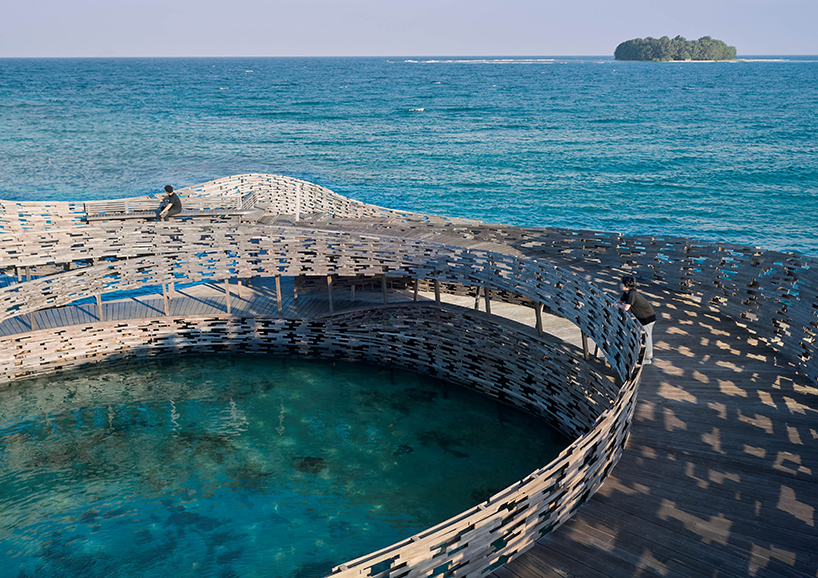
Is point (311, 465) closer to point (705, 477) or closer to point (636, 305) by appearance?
point (636, 305)

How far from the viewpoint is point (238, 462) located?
56.1 feet

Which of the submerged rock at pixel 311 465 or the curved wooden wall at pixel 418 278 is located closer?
the curved wooden wall at pixel 418 278

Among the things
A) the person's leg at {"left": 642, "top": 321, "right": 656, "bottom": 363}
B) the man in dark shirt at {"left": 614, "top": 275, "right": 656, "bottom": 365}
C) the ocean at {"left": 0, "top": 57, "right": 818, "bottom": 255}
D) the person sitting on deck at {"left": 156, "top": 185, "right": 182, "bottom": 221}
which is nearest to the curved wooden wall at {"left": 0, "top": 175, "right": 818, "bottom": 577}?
the man in dark shirt at {"left": 614, "top": 275, "right": 656, "bottom": 365}

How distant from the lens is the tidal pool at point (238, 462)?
46.7 feet

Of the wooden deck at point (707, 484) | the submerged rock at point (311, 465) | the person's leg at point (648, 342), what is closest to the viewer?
the wooden deck at point (707, 484)

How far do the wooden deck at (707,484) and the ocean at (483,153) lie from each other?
30.7 m

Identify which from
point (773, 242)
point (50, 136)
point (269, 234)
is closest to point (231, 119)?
point (50, 136)

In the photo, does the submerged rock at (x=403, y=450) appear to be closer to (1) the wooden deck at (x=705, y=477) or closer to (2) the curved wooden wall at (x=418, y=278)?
(2) the curved wooden wall at (x=418, y=278)

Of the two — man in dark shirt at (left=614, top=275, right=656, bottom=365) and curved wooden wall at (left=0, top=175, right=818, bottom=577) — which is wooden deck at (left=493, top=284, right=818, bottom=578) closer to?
man in dark shirt at (left=614, top=275, right=656, bottom=365)

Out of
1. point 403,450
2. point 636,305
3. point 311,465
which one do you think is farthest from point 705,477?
point 311,465

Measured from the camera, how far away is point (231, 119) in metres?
92.8

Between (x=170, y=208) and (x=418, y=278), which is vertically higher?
(x=170, y=208)

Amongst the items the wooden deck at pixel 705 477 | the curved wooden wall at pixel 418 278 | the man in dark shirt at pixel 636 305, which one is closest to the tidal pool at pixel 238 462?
the curved wooden wall at pixel 418 278

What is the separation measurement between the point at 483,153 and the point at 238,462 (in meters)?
55.2
